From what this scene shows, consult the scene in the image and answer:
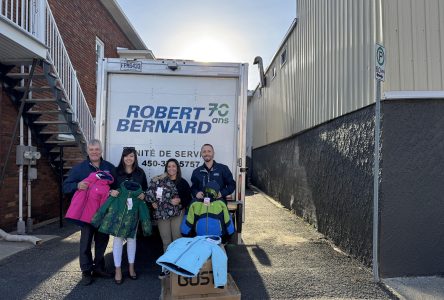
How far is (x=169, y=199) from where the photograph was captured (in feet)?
17.0

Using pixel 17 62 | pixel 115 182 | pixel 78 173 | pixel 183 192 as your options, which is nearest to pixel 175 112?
pixel 183 192

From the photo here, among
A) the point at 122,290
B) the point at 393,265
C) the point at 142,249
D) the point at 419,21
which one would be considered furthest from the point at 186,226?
the point at 419,21

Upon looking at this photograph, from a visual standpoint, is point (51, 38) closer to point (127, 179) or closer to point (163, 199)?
point (127, 179)

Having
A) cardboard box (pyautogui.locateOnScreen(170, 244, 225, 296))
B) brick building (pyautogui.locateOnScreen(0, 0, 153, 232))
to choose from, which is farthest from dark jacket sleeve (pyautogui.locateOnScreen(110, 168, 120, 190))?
brick building (pyautogui.locateOnScreen(0, 0, 153, 232))

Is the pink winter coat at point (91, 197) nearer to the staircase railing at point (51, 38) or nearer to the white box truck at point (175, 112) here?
the white box truck at point (175, 112)

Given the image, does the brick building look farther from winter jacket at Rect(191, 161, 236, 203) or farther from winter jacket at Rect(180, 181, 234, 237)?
winter jacket at Rect(180, 181, 234, 237)

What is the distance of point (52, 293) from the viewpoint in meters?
4.69

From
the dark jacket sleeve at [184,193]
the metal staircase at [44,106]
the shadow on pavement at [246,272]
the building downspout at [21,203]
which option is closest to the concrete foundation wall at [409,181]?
the shadow on pavement at [246,272]

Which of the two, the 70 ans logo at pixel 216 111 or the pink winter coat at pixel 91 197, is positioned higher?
the 70 ans logo at pixel 216 111

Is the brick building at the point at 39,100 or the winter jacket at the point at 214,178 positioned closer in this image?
the winter jacket at the point at 214,178

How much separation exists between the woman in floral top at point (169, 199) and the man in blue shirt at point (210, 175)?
0.54 feet

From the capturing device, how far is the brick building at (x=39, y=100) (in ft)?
22.7

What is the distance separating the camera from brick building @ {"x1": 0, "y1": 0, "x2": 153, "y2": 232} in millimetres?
6910

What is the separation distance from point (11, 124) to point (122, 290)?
15.6ft
